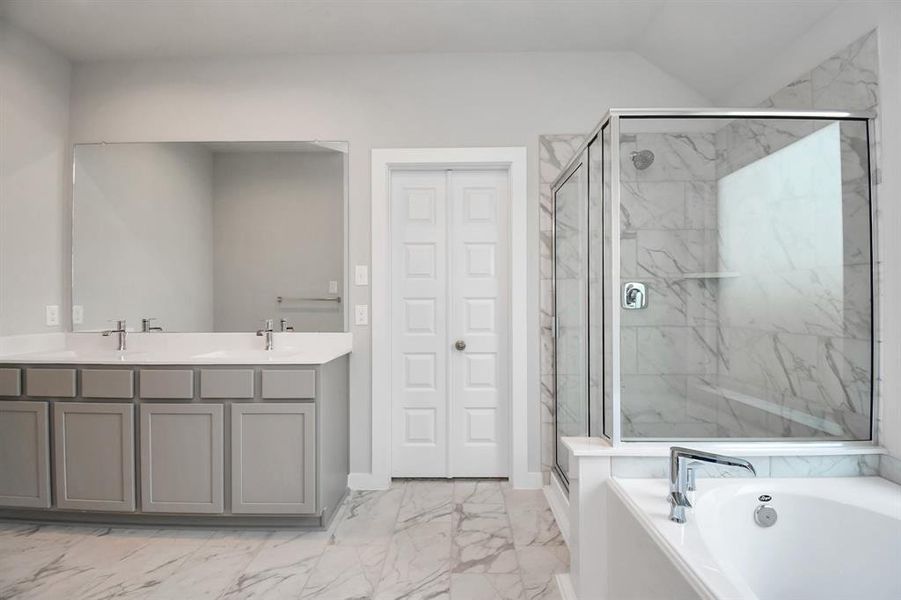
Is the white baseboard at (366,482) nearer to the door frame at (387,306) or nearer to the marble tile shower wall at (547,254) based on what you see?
the door frame at (387,306)

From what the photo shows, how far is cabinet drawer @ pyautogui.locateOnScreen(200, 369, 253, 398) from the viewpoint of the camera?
2.24 metres

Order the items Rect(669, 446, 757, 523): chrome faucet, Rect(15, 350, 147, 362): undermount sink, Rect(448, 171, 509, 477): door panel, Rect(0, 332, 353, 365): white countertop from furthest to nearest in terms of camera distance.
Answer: Rect(448, 171, 509, 477): door panel, Rect(0, 332, 353, 365): white countertop, Rect(15, 350, 147, 362): undermount sink, Rect(669, 446, 757, 523): chrome faucet

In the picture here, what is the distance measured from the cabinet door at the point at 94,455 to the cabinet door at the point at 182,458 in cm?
9

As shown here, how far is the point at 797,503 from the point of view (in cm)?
152

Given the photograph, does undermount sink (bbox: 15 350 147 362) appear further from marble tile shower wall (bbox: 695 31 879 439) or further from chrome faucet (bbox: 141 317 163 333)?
marble tile shower wall (bbox: 695 31 879 439)

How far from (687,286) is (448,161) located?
1541 millimetres

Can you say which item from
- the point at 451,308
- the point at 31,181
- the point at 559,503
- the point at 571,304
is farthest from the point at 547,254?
the point at 31,181

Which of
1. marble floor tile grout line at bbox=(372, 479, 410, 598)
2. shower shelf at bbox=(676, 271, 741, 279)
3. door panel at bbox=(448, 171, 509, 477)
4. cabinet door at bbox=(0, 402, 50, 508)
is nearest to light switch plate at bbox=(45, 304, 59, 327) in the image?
cabinet door at bbox=(0, 402, 50, 508)

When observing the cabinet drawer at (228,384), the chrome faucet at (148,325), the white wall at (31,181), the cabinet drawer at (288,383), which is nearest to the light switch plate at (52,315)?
the white wall at (31,181)

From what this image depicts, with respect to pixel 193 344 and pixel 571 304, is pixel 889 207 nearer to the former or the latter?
pixel 571 304

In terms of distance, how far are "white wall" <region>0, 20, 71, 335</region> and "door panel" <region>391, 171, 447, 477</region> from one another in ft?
6.74

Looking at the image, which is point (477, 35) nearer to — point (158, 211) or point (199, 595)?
point (158, 211)

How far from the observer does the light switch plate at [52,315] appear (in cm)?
276

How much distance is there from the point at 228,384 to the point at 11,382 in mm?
1125
